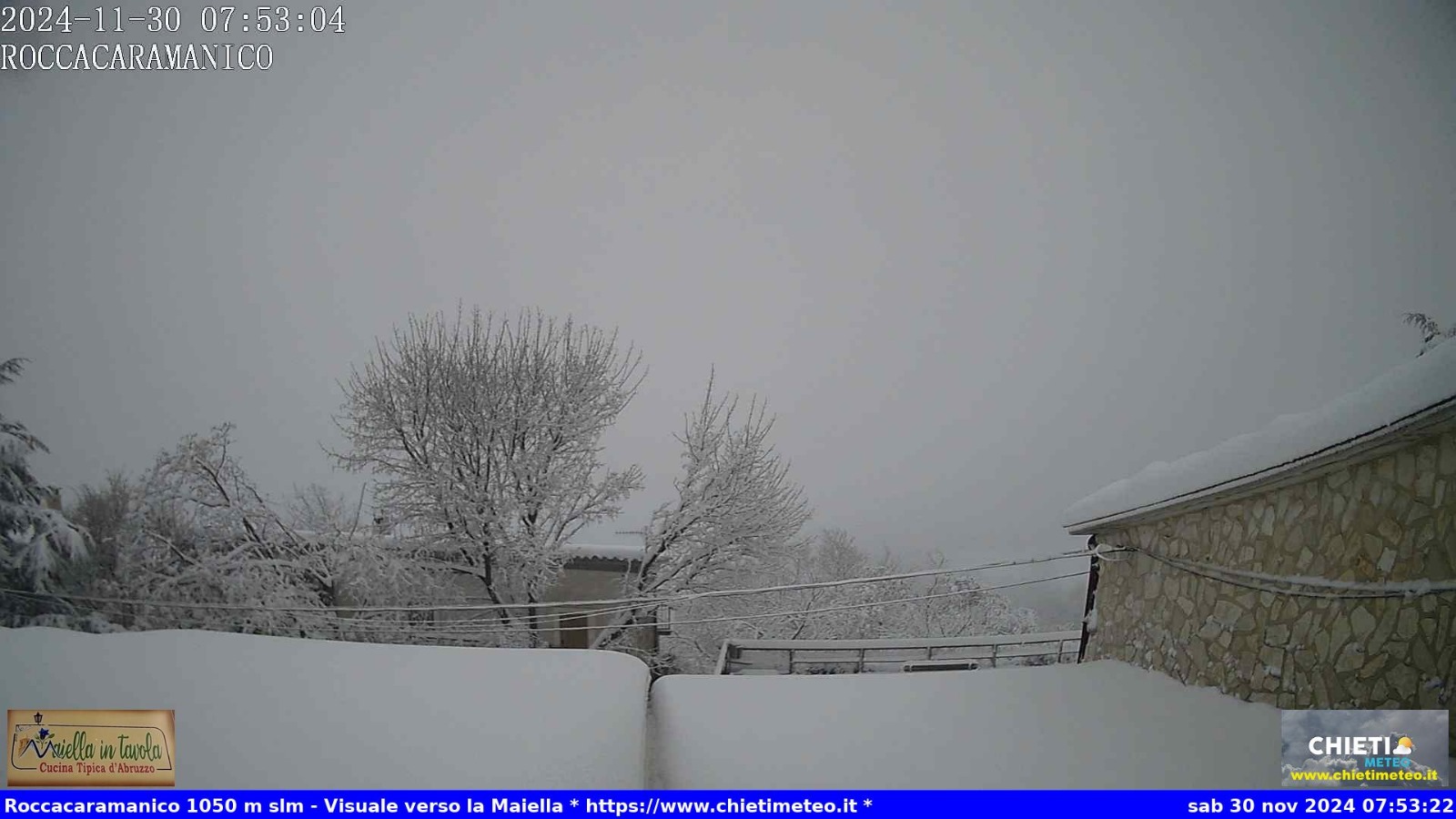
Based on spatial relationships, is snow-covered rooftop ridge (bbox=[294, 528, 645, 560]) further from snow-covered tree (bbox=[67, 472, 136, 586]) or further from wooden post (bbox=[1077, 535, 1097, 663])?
wooden post (bbox=[1077, 535, 1097, 663])

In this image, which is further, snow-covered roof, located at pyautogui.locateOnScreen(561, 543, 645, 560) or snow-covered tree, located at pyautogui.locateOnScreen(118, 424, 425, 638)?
snow-covered roof, located at pyautogui.locateOnScreen(561, 543, 645, 560)

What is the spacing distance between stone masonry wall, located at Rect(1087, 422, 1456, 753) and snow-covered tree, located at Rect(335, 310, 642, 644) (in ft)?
9.32

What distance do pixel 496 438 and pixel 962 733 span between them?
313 centimetres

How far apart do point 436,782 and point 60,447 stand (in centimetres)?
371

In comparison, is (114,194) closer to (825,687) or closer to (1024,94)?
(825,687)

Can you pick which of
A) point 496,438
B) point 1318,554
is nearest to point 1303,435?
point 1318,554

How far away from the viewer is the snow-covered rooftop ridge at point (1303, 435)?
1061 mm

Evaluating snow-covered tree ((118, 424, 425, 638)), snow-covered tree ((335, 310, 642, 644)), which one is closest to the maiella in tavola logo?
snow-covered tree ((335, 310, 642, 644))

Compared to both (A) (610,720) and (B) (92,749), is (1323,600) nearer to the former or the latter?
(A) (610,720)

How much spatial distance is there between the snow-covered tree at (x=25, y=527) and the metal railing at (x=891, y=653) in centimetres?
349

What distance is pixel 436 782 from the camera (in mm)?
1498

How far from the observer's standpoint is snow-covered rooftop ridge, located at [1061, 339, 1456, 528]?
1.06 m

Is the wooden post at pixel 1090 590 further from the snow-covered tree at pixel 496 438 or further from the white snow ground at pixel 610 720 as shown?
the snow-covered tree at pixel 496 438
